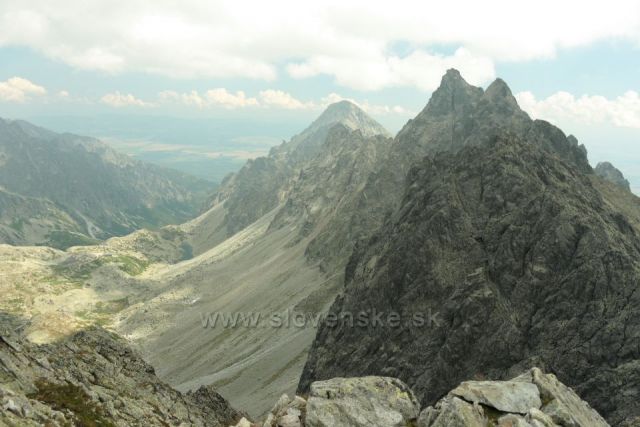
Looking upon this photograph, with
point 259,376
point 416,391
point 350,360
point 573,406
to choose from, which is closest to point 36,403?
point 573,406

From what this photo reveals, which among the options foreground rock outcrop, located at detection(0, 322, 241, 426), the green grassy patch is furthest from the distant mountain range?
foreground rock outcrop, located at detection(0, 322, 241, 426)

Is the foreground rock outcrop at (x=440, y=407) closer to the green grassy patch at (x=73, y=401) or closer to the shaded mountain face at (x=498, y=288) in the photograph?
the green grassy patch at (x=73, y=401)

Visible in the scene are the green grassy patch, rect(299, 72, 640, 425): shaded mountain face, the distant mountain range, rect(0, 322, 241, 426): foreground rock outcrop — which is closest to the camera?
rect(0, 322, 241, 426): foreground rock outcrop

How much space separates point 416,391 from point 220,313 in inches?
4596

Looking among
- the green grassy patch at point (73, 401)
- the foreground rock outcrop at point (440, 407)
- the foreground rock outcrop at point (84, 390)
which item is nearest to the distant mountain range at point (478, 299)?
the foreground rock outcrop at point (440, 407)

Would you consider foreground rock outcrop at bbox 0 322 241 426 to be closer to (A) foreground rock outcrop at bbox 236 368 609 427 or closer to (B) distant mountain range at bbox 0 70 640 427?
(A) foreground rock outcrop at bbox 236 368 609 427

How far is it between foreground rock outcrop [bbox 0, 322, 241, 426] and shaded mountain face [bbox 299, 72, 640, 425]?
40000 millimetres

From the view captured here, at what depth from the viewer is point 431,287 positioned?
92.8 meters

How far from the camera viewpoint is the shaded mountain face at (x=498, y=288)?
7031 centimetres

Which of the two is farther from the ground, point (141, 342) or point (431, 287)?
point (431, 287)

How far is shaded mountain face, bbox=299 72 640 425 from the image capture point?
70312mm

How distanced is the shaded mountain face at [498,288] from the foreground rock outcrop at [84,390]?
4000 cm

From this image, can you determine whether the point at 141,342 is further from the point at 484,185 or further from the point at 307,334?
the point at 484,185

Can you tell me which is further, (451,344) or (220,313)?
(220,313)
